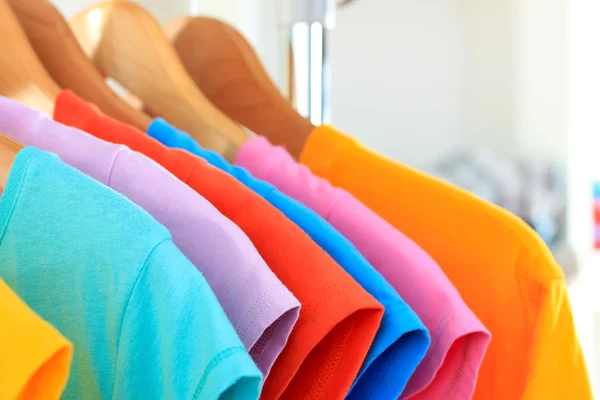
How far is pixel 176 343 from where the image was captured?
1.00ft

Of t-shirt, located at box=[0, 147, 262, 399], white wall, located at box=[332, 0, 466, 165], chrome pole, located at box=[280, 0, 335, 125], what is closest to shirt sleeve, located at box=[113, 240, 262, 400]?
t-shirt, located at box=[0, 147, 262, 399]

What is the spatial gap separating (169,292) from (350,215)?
0.20m

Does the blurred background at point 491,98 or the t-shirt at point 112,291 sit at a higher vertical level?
the t-shirt at point 112,291

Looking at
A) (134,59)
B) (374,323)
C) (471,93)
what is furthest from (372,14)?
(374,323)

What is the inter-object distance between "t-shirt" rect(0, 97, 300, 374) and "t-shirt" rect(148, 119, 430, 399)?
7 cm

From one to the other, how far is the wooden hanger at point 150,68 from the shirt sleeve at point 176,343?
31 centimetres

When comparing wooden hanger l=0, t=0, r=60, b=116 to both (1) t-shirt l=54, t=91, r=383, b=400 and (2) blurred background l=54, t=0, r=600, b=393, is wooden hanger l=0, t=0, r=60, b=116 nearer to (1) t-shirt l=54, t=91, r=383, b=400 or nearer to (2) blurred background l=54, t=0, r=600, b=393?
(1) t-shirt l=54, t=91, r=383, b=400

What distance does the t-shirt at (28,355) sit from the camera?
0.77 ft

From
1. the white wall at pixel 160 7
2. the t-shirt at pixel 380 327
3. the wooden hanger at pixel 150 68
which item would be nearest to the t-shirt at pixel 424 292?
the t-shirt at pixel 380 327

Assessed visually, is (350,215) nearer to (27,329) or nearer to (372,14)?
(27,329)

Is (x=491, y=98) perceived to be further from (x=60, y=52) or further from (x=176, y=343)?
(x=176, y=343)

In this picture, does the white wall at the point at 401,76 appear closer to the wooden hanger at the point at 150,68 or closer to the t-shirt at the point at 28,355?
the wooden hanger at the point at 150,68

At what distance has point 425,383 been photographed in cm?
45

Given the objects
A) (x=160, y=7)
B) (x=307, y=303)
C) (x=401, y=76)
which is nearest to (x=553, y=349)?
(x=307, y=303)
